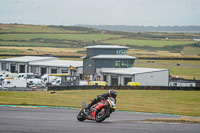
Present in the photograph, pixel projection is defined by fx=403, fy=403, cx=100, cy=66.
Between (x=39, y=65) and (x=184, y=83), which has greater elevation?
(x=39, y=65)

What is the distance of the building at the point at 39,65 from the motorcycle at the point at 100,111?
57842 millimetres

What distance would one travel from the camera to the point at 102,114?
51.6 feet

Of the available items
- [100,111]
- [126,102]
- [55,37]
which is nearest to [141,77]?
[126,102]

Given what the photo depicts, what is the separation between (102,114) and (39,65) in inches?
2532

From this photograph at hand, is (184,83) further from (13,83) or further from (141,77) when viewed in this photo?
(13,83)

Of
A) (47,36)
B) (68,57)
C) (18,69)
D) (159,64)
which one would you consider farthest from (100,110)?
(47,36)

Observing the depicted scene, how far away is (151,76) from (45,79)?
56.5 feet

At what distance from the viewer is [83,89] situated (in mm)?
50281

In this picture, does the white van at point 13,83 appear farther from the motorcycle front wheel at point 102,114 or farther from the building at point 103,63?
the motorcycle front wheel at point 102,114

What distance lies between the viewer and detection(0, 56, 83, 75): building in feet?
247

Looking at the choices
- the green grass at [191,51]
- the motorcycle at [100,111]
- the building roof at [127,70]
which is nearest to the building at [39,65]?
the building roof at [127,70]

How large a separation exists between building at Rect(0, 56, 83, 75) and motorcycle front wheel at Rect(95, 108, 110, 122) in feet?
191

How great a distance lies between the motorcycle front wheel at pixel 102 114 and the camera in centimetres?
1559

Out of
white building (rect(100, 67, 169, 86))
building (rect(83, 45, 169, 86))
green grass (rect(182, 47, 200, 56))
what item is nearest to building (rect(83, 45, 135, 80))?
building (rect(83, 45, 169, 86))
